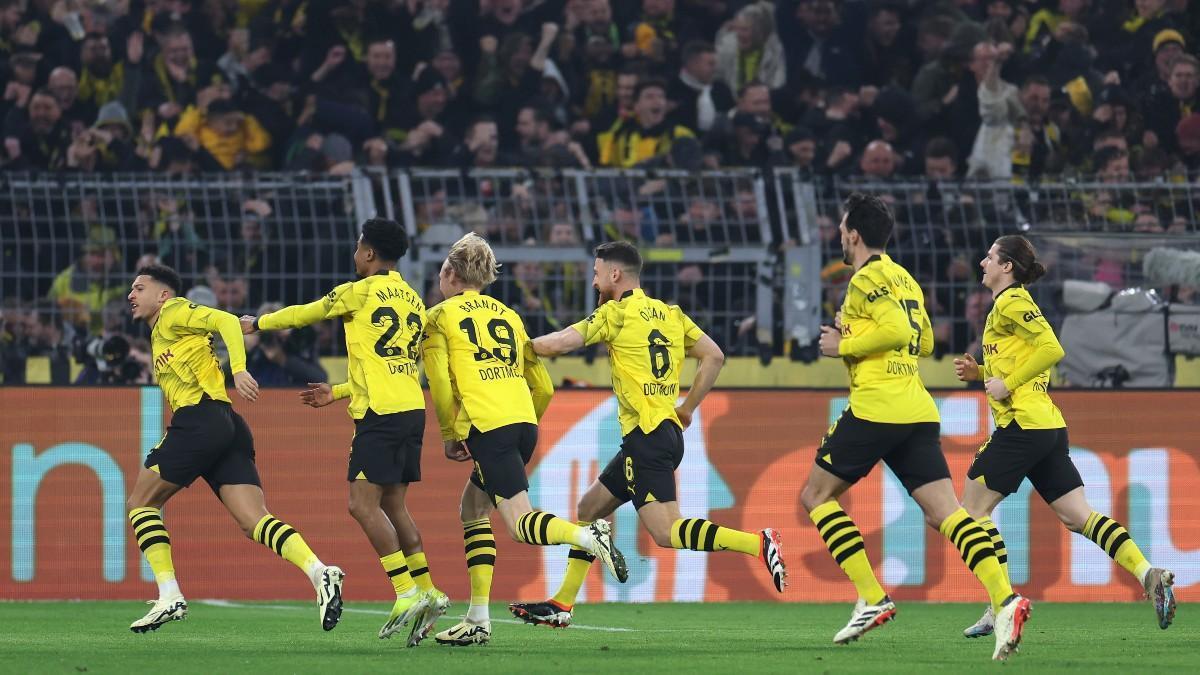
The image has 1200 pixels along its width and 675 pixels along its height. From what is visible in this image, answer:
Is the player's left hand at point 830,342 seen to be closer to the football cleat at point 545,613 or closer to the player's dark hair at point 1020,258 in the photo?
the player's dark hair at point 1020,258

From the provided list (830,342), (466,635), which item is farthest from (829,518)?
(466,635)

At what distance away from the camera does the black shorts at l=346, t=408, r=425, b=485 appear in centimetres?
843

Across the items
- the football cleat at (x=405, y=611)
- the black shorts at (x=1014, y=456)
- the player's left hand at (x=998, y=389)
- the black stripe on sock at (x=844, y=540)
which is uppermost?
the player's left hand at (x=998, y=389)

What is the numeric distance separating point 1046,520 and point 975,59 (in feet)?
17.5

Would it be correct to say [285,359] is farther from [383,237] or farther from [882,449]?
[882,449]

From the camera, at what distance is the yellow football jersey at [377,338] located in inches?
332

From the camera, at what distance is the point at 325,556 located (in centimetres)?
1227

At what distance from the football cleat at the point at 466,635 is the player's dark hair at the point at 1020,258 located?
10.0 feet

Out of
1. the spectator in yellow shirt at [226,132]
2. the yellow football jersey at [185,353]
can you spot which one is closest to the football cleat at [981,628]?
the yellow football jersey at [185,353]

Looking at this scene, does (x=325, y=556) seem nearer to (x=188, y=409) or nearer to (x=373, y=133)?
(x=188, y=409)

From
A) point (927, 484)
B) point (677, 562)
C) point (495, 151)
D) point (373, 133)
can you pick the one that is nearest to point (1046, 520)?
point (677, 562)

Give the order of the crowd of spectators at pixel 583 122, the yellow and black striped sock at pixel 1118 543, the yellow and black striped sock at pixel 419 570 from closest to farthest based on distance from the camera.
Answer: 1. the yellow and black striped sock at pixel 419 570
2. the yellow and black striped sock at pixel 1118 543
3. the crowd of spectators at pixel 583 122

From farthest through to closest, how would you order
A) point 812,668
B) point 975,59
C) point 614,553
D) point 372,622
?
point 975,59, point 372,622, point 614,553, point 812,668

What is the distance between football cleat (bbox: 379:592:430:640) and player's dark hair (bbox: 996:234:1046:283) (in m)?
3.24
